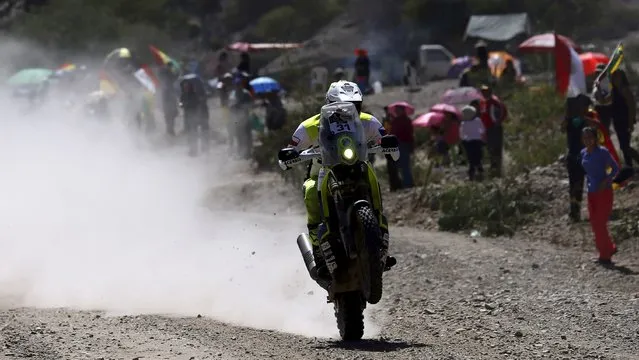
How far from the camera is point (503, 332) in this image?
35.1ft

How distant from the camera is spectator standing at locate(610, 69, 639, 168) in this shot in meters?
18.9

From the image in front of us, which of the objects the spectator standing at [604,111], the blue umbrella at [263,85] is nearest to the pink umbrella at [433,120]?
the spectator standing at [604,111]

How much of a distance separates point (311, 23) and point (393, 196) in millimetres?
35823

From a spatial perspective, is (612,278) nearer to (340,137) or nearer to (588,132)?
(588,132)

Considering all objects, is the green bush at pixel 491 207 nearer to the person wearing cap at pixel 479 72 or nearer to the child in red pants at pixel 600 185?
the child in red pants at pixel 600 185

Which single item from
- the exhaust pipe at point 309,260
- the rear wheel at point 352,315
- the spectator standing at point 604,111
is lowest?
the rear wheel at point 352,315

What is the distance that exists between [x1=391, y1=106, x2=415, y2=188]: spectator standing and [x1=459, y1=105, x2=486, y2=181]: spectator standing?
1.03 m

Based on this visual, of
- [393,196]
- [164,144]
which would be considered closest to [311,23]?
[164,144]

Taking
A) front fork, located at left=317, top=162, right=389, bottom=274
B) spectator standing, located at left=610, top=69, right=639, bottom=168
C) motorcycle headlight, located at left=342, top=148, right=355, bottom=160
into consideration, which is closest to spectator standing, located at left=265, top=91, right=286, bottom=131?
spectator standing, located at left=610, top=69, right=639, bottom=168

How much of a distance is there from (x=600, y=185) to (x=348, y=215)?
6.49 m

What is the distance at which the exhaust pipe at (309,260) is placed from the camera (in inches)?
403

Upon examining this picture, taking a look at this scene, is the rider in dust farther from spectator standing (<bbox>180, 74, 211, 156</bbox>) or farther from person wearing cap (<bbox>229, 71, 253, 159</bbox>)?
spectator standing (<bbox>180, 74, 211, 156</bbox>)

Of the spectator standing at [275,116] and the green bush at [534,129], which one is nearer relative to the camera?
the green bush at [534,129]

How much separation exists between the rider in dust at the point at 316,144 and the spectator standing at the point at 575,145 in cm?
755
